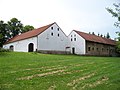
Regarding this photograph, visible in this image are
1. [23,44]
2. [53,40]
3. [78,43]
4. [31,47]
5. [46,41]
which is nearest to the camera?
[46,41]

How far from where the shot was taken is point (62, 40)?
55.0 meters

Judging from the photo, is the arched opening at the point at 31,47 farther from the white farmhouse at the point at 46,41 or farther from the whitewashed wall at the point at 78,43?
the whitewashed wall at the point at 78,43

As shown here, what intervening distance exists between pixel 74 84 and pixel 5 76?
4.36 metres

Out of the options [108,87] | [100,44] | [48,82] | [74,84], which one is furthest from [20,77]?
[100,44]

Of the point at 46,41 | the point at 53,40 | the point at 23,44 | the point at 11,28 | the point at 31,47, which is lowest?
the point at 31,47

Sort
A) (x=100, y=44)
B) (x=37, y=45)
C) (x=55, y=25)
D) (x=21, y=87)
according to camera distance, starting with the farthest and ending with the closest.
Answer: (x=100, y=44), (x=55, y=25), (x=37, y=45), (x=21, y=87)

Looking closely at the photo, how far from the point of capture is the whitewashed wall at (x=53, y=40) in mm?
49509

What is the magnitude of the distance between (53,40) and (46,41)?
2.39 m

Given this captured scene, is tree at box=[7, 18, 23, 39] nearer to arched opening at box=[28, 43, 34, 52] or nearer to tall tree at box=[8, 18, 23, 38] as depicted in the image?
tall tree at box=[8, 18, 23, 38]

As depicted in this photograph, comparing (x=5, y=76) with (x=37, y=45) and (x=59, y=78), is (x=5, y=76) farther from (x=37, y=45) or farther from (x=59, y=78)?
(x=37, y=45)

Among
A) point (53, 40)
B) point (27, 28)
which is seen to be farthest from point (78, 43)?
point (27, 28)

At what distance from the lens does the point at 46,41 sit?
50375 mm

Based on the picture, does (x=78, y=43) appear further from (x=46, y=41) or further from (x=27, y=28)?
(x=27, y=28)

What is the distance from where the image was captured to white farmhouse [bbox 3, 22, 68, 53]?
49.2 meters
